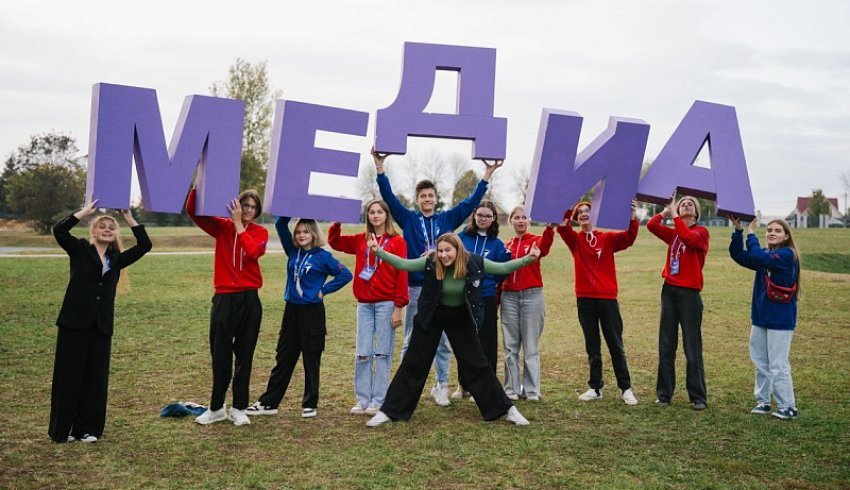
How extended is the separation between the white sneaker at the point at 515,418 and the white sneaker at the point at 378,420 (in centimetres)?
117

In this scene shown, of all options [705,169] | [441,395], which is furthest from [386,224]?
[705,169]

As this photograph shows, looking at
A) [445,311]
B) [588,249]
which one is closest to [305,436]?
[445,311]

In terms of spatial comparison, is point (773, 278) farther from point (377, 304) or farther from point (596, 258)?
point (377, 304)

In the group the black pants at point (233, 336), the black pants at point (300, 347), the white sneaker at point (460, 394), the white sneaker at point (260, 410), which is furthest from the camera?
the white sneaker at point (460, 394)

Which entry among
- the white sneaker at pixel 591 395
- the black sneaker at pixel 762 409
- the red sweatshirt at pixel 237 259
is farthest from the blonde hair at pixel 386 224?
the black sneaker at pixel 762 409

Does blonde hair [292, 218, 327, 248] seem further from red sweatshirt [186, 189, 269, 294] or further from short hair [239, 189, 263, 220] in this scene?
red sweatshirt [186, 189, 269, 294]

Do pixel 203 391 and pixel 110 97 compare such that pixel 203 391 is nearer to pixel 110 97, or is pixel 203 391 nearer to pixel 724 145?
pixel 110 97

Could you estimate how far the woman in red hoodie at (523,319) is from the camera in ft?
26.6

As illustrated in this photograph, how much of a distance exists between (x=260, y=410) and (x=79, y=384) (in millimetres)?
1741

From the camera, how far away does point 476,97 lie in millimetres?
7883

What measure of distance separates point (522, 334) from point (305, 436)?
2.75 m

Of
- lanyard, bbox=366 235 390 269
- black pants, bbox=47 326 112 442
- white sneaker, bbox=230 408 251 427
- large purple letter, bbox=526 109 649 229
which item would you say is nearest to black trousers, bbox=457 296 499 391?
large purple letter, bbox=526 109 649 229

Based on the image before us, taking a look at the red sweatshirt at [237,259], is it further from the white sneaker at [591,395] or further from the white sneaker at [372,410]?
the white sneaker at [591,395]

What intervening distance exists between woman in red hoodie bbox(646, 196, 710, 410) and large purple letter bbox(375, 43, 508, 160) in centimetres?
207
